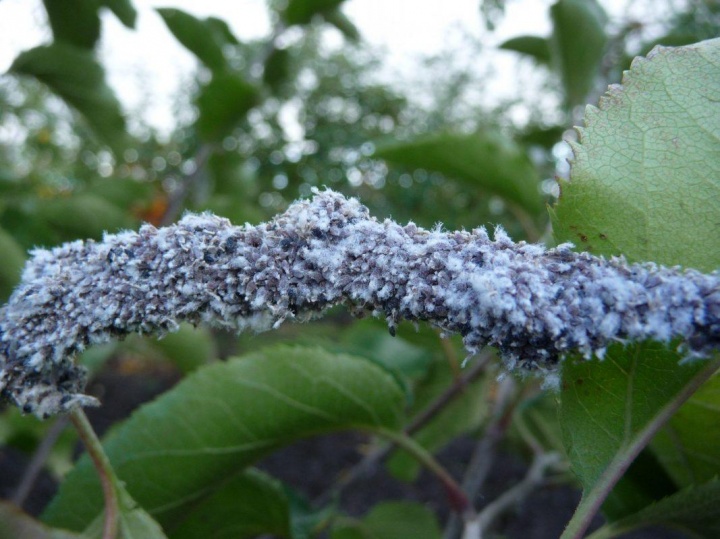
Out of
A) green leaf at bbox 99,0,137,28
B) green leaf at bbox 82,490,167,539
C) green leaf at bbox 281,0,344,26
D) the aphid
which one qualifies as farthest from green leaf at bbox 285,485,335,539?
green leaf at bbox 281,0,344,26

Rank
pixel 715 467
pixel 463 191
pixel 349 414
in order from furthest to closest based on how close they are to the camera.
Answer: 1. pixel 463 191
2. pixel 349 414
3. pixel 715 467

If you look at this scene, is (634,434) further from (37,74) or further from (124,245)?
(37,74)

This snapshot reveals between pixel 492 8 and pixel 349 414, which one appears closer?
pixel 349 414

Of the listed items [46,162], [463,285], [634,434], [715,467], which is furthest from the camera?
[46,162]

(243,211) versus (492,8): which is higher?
(492,8)

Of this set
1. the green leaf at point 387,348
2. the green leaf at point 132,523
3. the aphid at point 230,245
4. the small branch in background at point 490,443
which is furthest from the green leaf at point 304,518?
the aphid at point 230,245

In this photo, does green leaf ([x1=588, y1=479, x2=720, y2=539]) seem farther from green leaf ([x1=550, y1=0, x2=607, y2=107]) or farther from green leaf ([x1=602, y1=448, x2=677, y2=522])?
green leaf ([x1=550, y1=0, x2=607, y2=107])

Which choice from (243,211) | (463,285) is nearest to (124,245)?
(463,285)

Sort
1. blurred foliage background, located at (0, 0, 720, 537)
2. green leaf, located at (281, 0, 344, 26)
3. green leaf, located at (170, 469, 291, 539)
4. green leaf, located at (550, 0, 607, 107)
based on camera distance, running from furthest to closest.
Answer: green leaf, located at (281, 0, 344, 26) → green leaf, located at (550, 0, 607, 107) → blurred foliage background, located at (0, 0, 720, 537) → green leaf, located at (170, 469, 291, 539)
